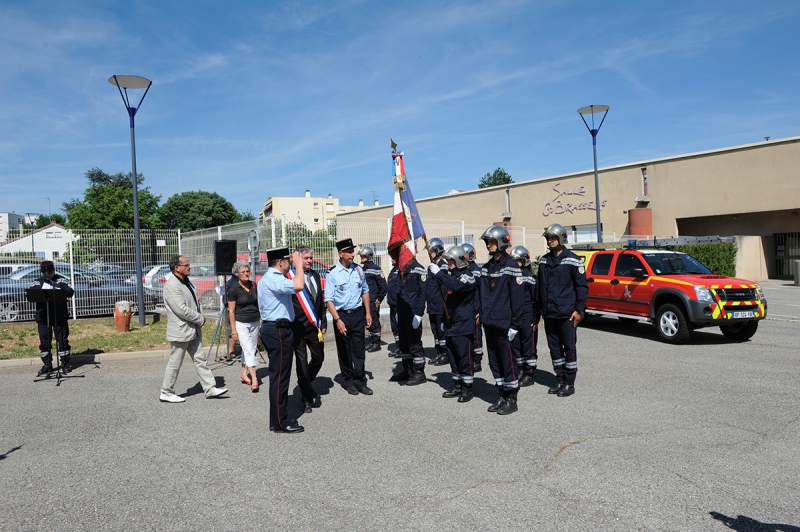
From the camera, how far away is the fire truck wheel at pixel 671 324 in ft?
34.4

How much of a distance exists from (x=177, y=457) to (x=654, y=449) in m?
4.28

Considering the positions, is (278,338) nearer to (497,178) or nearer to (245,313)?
(245,313)

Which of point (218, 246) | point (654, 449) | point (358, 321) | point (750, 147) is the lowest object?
point (654, 449)

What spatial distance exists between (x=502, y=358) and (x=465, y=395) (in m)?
0.82

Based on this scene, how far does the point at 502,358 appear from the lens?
646cm

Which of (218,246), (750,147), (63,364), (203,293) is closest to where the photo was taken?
(63,364)

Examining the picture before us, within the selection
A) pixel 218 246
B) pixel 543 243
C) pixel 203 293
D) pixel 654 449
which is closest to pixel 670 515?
pixel 654 449

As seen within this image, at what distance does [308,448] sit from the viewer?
17.7 feet

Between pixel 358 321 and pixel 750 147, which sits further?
pixel 750 147

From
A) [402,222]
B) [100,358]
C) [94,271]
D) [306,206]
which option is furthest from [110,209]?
[306,206]

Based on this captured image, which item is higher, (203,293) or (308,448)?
(203,293)

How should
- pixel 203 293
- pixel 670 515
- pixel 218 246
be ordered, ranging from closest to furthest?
pixel 670 515 → pixel 218 246 → pixel 203 293

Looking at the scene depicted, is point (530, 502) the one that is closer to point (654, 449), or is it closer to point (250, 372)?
point (654, 449)

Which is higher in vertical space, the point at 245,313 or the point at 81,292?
the point at 81,292
